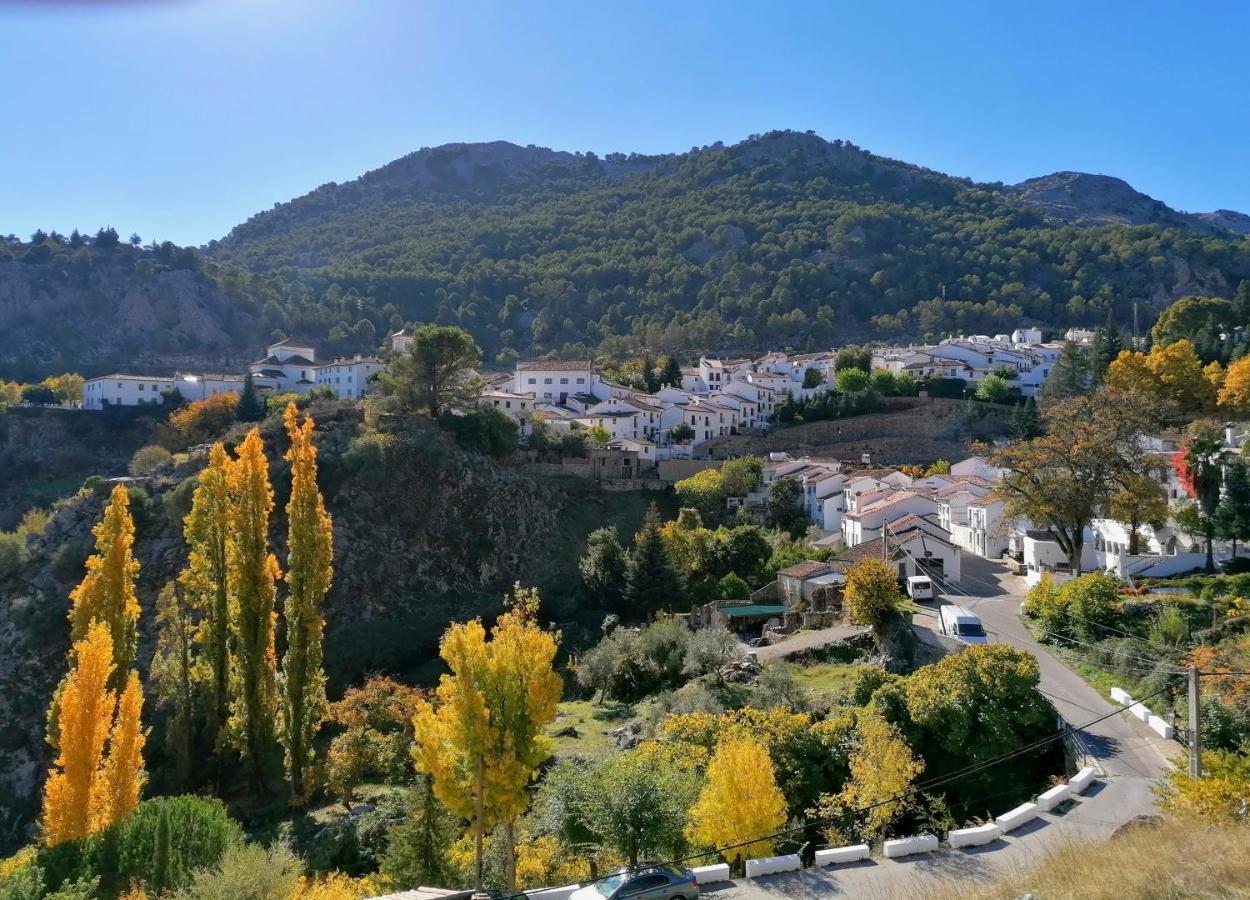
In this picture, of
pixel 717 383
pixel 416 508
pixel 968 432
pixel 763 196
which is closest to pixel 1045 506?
pixel 416 508

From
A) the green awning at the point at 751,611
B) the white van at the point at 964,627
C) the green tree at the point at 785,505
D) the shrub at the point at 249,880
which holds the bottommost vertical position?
the green awning at the point at 751,611

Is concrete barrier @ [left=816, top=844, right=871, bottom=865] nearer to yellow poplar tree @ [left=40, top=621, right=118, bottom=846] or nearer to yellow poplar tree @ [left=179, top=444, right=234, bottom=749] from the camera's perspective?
yellow poplar tree @ [left=40, top=621, right=118, bottom=846]

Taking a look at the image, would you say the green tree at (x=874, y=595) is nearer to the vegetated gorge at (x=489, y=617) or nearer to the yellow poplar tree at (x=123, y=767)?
the vegetated gorge at (x=489, y=617)

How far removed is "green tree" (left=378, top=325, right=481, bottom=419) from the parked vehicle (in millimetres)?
37398

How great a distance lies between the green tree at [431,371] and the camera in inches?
1784

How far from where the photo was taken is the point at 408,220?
16562 cm

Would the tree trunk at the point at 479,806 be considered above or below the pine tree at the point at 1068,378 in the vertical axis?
below

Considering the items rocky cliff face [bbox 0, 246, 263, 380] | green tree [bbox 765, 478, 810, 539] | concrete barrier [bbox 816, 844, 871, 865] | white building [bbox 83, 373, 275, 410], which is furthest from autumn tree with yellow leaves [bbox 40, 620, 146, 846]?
rocky cliff face [bbox 0, 246, 263, 380]

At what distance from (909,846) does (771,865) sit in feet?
7.10

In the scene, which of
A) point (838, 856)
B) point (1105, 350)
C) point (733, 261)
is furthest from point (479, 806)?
point (733, 261)

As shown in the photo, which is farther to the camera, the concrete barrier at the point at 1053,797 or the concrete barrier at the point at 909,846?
the concrete barrier at the point at 1053,797

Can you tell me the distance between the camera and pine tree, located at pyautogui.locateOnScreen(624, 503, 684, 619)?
1363 inches

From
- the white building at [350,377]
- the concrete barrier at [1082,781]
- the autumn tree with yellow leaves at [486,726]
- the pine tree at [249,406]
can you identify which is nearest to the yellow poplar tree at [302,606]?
the autumn tree with yellow leaves at [486,726]

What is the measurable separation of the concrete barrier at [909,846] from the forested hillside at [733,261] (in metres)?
81.0
